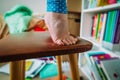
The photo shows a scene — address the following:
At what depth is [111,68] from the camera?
0.81 meters

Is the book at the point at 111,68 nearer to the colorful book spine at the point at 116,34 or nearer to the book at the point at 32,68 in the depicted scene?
the colorful book spine at the point at 116,34

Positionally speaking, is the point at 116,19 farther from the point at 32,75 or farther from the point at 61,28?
the point at 32,75

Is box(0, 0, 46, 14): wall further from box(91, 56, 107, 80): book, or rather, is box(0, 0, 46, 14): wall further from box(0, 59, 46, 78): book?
box(91, 56, 107, 80): book

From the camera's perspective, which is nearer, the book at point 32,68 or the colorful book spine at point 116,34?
the colorful book spine at point 116,34

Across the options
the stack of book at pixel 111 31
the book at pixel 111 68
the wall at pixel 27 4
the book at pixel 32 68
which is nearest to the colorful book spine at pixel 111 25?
the stack of book at pixel 111 31

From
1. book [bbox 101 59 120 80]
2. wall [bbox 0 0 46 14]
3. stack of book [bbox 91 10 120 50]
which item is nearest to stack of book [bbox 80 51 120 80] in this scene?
book [bbox 101 59 120 80]

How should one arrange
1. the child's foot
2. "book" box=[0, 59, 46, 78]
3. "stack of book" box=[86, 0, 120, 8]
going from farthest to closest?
1. "book" box=[0, 59, 46, 78]
2. "stack of book" box=[86, 0, 120, 8]
3. the child's foot

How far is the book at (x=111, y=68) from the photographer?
766mm

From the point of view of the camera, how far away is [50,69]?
3.82ft

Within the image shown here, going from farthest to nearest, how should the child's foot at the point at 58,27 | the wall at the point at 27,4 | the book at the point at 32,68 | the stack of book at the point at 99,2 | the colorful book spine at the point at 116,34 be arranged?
the wall at the point at 27,4
the book at the point at 32,68
the stack of book at the point at 99,2
the colorful book spine at the point at 116,34
the child's foot at the point at 58,27

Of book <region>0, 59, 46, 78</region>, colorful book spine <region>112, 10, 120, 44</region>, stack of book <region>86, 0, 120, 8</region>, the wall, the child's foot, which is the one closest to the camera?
the child's foot

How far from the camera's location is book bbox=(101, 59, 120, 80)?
766mm

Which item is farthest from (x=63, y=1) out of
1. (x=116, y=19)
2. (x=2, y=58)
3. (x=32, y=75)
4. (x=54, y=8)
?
(x=32, y=75)

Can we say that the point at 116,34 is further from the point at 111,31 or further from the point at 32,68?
the point at 32,68
